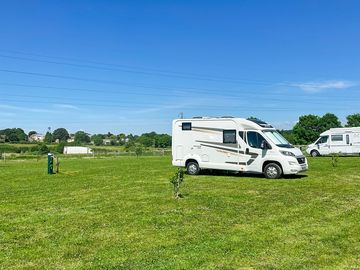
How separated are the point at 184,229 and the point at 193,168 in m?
11.2

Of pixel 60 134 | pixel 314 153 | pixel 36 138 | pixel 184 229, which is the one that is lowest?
pixel 184 229

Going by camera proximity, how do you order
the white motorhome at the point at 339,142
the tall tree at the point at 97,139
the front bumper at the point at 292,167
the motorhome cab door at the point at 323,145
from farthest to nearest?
the tall tree at the point at 97,139 → the motorhome cab door at the point at 323,145 → the white motorhome at the point at 339,142 → the front bumper at the point at 292,167

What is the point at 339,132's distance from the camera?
111 feet

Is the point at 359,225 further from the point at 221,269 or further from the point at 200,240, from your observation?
the point at 221,269

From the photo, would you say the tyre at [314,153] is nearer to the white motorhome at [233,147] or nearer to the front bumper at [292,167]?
the white motorhome at [233,147]

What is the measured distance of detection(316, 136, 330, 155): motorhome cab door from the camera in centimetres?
3438

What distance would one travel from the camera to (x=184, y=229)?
7.77m

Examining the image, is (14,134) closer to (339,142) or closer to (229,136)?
(339,142)

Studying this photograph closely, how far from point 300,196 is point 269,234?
15.5 feet

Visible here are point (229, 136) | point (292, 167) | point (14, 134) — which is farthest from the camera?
point (14, 134)

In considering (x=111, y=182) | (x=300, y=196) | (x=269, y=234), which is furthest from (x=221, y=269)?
(x=111, y=182)

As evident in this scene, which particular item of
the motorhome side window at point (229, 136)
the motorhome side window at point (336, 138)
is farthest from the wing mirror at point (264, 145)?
the motorhome side window at point (336, 138)

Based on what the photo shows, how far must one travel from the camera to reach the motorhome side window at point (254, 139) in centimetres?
1716

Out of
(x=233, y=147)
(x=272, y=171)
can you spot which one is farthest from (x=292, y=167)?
(x=233, y=147)
